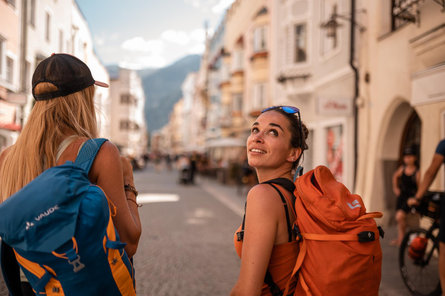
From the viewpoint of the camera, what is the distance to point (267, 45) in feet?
87.4

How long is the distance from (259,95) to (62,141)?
26512 millimetres

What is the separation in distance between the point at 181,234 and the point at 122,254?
23.6 ft

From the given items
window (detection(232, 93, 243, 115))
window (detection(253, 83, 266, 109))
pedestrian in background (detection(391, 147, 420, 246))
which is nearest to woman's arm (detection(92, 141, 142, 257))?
pedestrian in background (detection(391, 147, 420, 246))

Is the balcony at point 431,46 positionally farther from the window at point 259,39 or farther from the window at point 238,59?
the window at point 238,59

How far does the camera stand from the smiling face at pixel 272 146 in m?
1.91

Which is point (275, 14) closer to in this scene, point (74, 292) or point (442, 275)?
point (442, 275)

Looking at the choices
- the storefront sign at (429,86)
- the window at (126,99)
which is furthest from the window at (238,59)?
the window at (126,99)

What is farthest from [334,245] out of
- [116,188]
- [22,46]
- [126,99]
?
[126,99]

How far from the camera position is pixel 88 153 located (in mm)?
1646

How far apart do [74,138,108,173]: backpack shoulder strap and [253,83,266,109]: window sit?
26.3 metres

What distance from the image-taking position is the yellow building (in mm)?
7457

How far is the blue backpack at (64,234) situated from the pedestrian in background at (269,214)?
19.1 inches

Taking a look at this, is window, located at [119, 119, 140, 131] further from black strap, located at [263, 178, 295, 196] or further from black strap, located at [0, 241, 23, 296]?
black strap, located at [263, 178, 295, 196]

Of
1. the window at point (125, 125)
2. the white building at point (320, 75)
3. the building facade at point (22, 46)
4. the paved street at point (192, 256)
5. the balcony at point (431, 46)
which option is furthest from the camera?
the window at point (125, 125)
